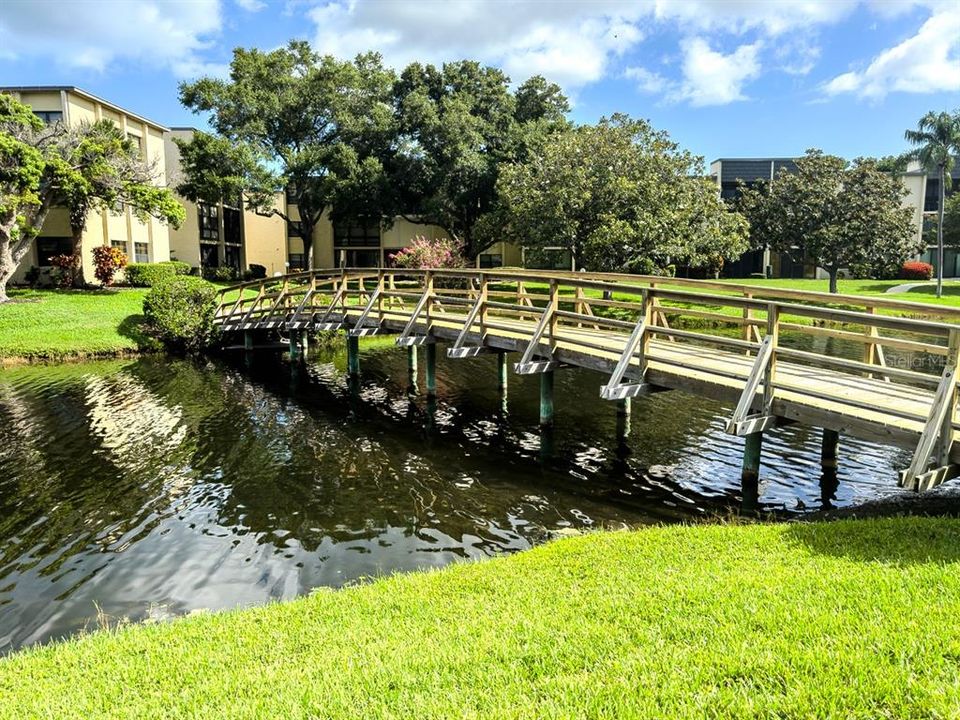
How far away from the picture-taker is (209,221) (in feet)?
168

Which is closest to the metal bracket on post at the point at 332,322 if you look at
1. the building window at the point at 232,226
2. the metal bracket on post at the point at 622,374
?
the metal bracket on post at the point at 622,374

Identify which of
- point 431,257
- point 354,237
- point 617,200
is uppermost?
point 354,237

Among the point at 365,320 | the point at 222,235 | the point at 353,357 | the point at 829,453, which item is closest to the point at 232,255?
the point at 222,235

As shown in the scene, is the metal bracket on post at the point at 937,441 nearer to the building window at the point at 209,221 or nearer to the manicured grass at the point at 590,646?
the manicured grass at the point at 590,646

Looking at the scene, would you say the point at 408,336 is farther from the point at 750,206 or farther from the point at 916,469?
the point at 750,206

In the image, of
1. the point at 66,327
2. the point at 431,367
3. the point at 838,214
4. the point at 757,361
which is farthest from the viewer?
the point at 838,214

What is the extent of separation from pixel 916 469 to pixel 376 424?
1157 centimetres

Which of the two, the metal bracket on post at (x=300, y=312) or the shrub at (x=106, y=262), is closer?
the metal bracket on post at (x=300, y=312)

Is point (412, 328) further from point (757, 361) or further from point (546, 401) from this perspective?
point (757, 361)

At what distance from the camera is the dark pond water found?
27.2 ft

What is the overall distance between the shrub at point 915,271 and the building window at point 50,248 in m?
61.7

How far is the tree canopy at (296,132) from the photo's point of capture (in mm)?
41625

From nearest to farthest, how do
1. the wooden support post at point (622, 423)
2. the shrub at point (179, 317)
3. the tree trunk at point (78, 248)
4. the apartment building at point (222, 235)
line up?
the wooden support post at point (622, 423), the shrub at point (179, 317), the tree trunk at point (78, 248), the apartment building at point (222, 235)

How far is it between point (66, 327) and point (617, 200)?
24.7 meters
